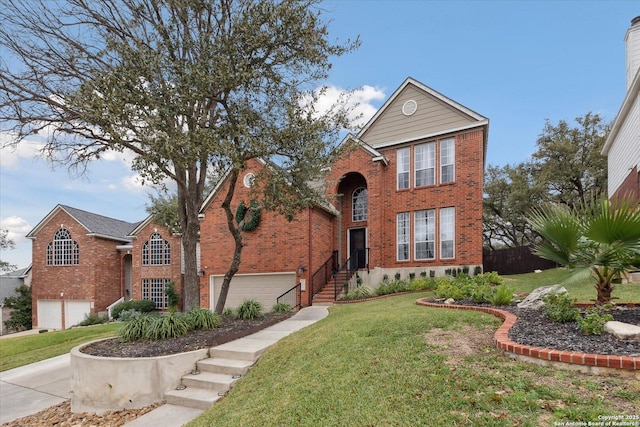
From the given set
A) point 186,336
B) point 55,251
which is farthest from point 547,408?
point 55,251

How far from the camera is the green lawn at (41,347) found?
10012 mm

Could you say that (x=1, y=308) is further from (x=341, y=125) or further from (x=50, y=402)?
(x=341, y=125)

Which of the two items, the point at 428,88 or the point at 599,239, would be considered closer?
the point at 599,239

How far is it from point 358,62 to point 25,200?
20065 millimetres

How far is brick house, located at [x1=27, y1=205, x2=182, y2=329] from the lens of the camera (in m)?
23.0

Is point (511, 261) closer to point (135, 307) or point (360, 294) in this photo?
point (360, 294)

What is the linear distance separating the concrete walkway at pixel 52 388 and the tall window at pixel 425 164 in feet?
27.6

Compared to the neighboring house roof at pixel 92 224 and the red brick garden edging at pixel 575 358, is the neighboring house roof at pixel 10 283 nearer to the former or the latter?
the neighboring house roof at pixel 92 224

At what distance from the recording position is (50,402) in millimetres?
6574

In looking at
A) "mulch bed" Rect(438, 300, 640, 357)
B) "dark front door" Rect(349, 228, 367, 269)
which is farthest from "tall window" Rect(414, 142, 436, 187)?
"mulch bed" Rect(438, 300, 640, 357)

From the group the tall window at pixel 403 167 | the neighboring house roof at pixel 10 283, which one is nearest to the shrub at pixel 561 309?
the tall window at pixel 403 167

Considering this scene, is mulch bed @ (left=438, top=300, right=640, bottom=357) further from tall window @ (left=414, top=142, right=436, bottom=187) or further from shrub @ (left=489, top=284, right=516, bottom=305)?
tall window @ (left=414, top=142, right=436, bottom=187)

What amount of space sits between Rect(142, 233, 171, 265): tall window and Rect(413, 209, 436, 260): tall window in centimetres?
1611

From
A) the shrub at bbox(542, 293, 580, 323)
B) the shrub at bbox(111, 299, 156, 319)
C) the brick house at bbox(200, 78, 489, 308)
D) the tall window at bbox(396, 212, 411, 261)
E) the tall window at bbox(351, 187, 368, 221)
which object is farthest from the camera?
the shrub at bbox(111, 299, 156, 319)
